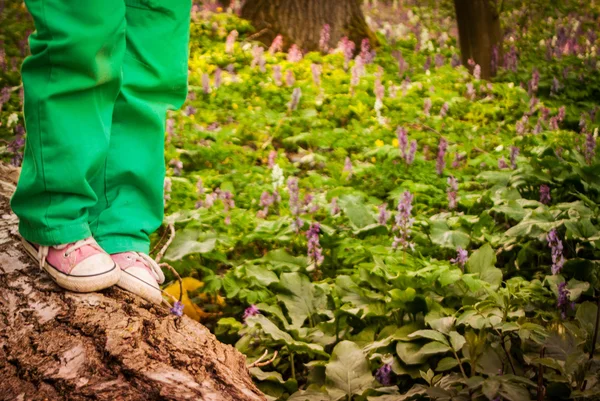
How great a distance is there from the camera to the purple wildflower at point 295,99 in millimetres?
5004

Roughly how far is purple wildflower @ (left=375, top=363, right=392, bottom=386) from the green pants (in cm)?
98

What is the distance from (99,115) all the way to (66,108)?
0.11 metres

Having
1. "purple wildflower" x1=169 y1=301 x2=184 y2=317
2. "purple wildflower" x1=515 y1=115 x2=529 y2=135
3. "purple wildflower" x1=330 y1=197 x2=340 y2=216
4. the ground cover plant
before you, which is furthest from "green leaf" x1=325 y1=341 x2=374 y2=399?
"purple wildflower" x1=515 y1=115 x2=529 y2=135

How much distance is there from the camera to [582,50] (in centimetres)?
706

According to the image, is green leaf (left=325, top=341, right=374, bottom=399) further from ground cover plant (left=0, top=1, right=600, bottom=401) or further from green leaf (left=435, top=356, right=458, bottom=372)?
green leaf (left=435, top=356, right=458, bottom=372)

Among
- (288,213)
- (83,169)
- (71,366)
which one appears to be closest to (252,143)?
(288,213)

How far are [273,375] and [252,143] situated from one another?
2773 mm

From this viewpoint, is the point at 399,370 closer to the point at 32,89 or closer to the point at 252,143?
the point at 32,89

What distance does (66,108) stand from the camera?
217cm

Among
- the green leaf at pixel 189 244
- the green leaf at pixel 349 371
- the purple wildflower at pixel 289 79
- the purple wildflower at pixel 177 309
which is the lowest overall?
the green leaf at pixel 349 371

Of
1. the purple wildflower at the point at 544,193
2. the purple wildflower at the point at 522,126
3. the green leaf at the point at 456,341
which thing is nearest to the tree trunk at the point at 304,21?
the purple wildflower at the point at 522,126

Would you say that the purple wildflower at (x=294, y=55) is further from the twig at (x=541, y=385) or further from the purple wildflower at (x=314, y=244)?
the twig at (x=541, y=385)

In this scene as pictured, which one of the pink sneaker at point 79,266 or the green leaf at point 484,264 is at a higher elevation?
the pink sneaker at point 79,266

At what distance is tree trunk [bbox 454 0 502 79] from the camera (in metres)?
6.52
